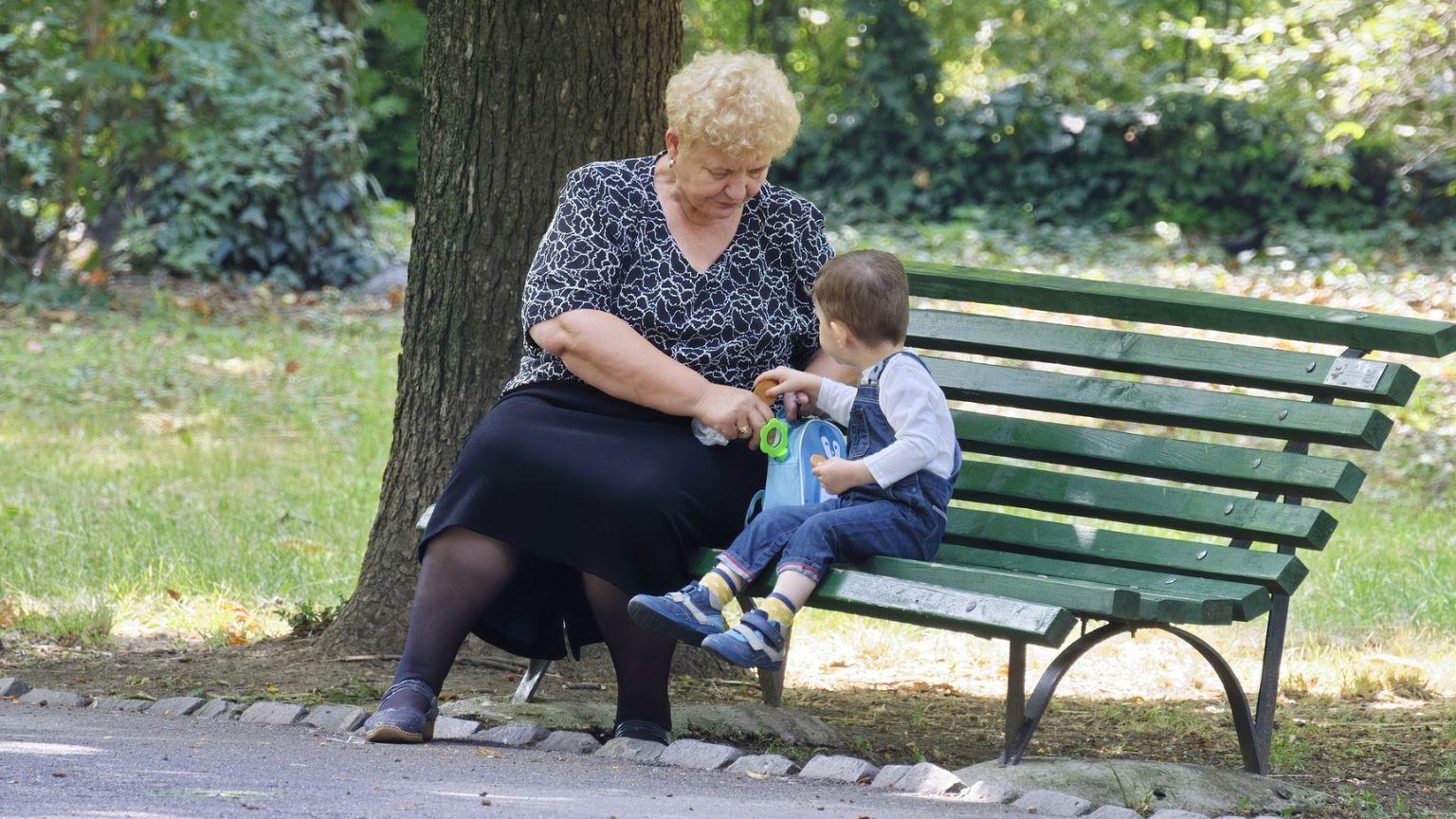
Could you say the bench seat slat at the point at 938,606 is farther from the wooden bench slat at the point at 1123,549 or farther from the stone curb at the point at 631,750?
the wooden bench slat at the point at 1123,549

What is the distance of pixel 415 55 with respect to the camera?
19.8m

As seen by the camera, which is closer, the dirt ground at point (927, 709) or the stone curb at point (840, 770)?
the stone curb at point (840, 770)

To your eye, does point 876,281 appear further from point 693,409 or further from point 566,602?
point 566,602

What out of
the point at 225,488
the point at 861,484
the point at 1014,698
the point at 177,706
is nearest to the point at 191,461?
the point at 225,488

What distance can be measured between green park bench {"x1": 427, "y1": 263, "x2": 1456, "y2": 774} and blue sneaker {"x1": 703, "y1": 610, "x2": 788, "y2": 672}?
0.13 meters

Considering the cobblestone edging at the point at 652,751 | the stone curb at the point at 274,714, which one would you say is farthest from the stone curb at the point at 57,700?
the stone curb at the point at 274,714

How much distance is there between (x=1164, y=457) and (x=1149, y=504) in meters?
0.11

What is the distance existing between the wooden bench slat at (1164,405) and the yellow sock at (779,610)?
3.22ft

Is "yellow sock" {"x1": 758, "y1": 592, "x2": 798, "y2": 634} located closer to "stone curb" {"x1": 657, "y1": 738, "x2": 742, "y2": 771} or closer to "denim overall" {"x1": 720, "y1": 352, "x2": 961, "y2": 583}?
"denim overall" {"x1": 720, "y1": 352, "x2": 961, "y2": 583}

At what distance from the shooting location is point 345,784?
2.90m

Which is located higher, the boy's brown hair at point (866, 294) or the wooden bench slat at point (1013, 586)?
the boy's brown hair at point (866, 294)

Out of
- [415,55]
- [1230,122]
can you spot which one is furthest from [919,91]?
[415,55]

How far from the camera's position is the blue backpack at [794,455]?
3.46 meters

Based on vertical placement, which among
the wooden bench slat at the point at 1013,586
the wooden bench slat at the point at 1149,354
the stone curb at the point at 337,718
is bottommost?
the stone curb at the point at 337,718
